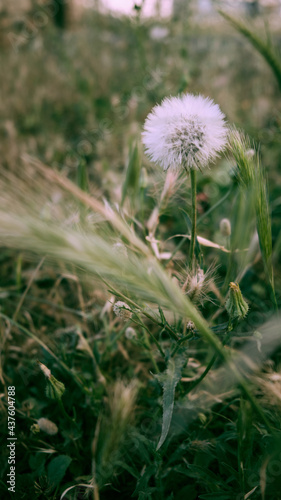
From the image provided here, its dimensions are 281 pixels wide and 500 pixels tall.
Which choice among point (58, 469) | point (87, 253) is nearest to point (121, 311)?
point (87, 253)

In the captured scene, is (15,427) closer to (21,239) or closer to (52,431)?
(52,431)

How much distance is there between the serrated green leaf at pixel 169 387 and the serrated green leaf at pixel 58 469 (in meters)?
0.27

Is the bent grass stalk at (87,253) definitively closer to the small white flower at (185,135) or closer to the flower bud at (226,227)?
the small white flower at (185,135)

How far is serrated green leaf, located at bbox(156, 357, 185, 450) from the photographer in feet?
1.74

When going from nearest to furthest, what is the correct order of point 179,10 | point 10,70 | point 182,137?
point 182,137 < point 179,10 < point 10,70

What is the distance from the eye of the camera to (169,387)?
57 centimetres

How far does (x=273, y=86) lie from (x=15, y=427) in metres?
2.35

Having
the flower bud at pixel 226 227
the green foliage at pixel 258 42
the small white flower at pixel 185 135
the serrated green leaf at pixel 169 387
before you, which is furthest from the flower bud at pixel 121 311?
the green foliage at pixel 258 42

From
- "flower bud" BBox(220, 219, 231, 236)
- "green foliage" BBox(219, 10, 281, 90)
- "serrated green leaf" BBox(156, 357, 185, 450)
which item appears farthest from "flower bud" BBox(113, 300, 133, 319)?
"green foliage" BBox(219, 10, 281, 90)

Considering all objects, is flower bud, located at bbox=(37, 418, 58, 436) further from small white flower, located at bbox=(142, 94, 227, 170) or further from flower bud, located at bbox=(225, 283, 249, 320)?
small white flower, located at bbox=(142, 94, 227, 170)

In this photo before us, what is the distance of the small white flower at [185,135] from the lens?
58 centimetres

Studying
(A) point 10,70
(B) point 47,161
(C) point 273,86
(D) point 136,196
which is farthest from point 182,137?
(A) point 10,70

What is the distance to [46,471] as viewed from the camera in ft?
2.47

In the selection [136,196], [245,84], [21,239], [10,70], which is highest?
[245,84]
